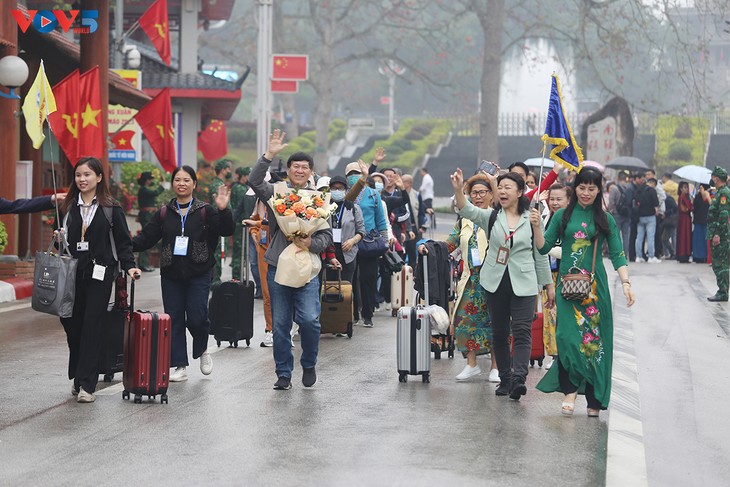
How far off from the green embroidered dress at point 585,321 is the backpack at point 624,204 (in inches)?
809

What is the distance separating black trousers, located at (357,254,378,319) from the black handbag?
18 cm

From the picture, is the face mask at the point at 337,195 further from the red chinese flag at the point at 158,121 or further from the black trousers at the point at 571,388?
the red chinese flag at the point at 158,121

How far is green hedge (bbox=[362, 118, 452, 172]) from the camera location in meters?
61.0

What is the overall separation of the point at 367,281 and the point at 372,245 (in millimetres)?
542

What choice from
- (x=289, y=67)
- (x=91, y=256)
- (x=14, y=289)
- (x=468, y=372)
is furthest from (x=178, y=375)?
(x=289, y=67)

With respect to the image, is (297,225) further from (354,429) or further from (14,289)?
(14,289)

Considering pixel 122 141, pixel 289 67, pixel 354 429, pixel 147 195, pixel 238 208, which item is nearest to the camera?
pixel 354 429

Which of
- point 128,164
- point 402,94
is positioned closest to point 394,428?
point 128,164

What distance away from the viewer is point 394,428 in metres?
8.67

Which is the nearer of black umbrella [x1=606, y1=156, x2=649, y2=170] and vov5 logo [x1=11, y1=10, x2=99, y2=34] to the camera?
vov5 logo [x1=11, y1=10, x2=99, y2=34]

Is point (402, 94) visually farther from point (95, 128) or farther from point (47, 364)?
point (47, 364)

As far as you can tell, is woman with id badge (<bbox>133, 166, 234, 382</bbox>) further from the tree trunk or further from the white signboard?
the tree trunk

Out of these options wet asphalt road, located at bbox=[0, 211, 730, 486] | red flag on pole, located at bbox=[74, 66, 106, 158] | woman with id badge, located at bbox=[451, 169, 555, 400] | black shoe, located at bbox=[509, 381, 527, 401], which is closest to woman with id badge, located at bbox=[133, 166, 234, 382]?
wet asphalt road, located at bbox=[0, 211, 730, 486]

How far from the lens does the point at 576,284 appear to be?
9289mm
